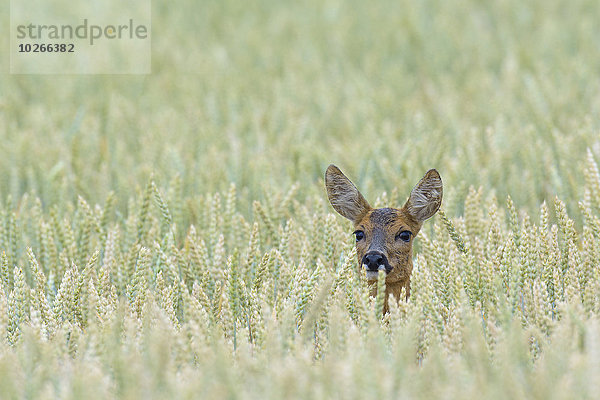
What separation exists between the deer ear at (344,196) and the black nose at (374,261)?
0.31 meters

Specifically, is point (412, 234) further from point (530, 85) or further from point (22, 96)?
point (22, 96)

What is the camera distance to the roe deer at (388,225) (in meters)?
3.21

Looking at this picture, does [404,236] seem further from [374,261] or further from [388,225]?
[374,261]

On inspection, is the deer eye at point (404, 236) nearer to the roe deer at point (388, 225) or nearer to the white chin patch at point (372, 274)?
the roe deer at point (388, 225)

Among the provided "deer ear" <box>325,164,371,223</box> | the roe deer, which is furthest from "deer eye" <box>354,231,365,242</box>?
"deer ear" <box>325,164,371,223</box>

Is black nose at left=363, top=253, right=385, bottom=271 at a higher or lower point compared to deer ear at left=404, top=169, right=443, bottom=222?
lower

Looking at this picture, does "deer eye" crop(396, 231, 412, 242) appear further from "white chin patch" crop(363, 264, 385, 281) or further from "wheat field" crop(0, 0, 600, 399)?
"white chin patch" crop(363, 264, 385, 281)

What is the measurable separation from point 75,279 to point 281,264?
2.56ft

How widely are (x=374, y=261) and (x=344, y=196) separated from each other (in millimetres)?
378

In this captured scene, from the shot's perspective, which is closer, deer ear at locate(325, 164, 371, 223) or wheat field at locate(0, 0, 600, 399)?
wheat field at locate(0, 0, 600, 399)

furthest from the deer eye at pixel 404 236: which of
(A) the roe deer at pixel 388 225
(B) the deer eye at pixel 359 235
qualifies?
(B) the deer eye at pixel 359 235

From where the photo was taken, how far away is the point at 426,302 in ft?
9.09

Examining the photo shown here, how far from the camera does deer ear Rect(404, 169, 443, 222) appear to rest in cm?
327

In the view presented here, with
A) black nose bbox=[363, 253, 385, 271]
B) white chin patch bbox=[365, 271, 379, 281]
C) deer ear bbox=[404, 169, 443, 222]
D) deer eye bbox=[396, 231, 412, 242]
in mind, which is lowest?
white chin patch bbox=[365, 271, 379, 281]
